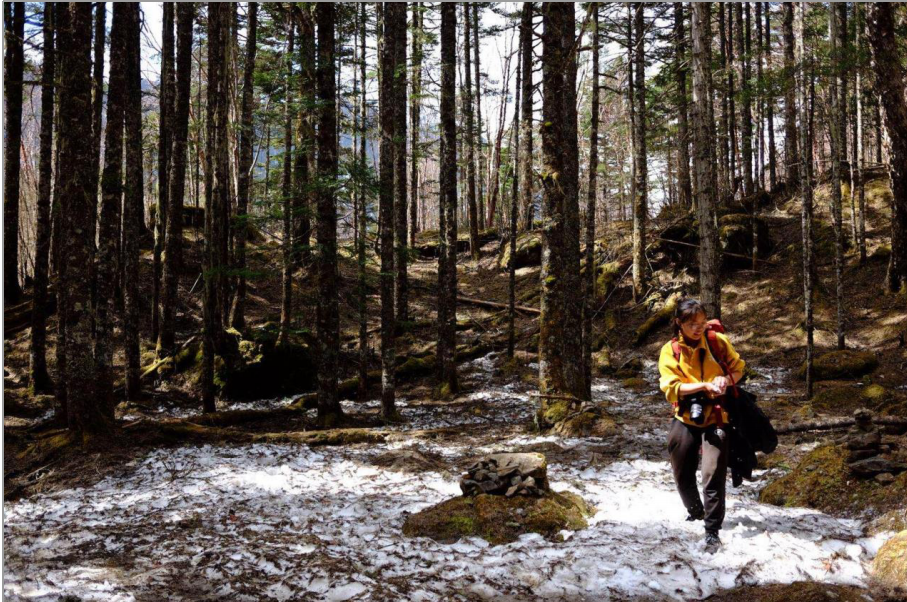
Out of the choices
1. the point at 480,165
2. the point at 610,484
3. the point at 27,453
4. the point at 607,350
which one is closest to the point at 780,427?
the point at 610,484

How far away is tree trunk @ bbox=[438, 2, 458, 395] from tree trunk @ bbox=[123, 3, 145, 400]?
6.90 metres

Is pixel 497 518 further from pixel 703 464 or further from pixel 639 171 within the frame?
pixel 639 171

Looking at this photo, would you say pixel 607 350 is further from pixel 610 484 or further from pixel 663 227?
pixel 610 484

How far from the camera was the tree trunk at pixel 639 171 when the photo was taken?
760 inches

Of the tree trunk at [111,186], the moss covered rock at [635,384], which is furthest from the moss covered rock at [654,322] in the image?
the tree trunk at [111,186]

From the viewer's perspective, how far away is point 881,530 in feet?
14.7

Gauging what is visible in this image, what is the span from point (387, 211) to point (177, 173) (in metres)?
→ 6.38

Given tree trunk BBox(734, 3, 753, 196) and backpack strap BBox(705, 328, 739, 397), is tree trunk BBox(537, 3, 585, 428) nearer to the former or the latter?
backpack strap BBox(705, 328, 739, 397)

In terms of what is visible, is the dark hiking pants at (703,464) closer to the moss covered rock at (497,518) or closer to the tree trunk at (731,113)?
the moss covered rock at (497,518)

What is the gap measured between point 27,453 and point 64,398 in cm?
236

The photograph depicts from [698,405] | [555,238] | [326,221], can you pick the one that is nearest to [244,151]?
[326,221]

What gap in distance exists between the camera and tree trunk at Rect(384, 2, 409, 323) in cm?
1133

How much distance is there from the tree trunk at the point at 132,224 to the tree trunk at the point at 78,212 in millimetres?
3237

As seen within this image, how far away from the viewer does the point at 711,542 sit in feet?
14.7
